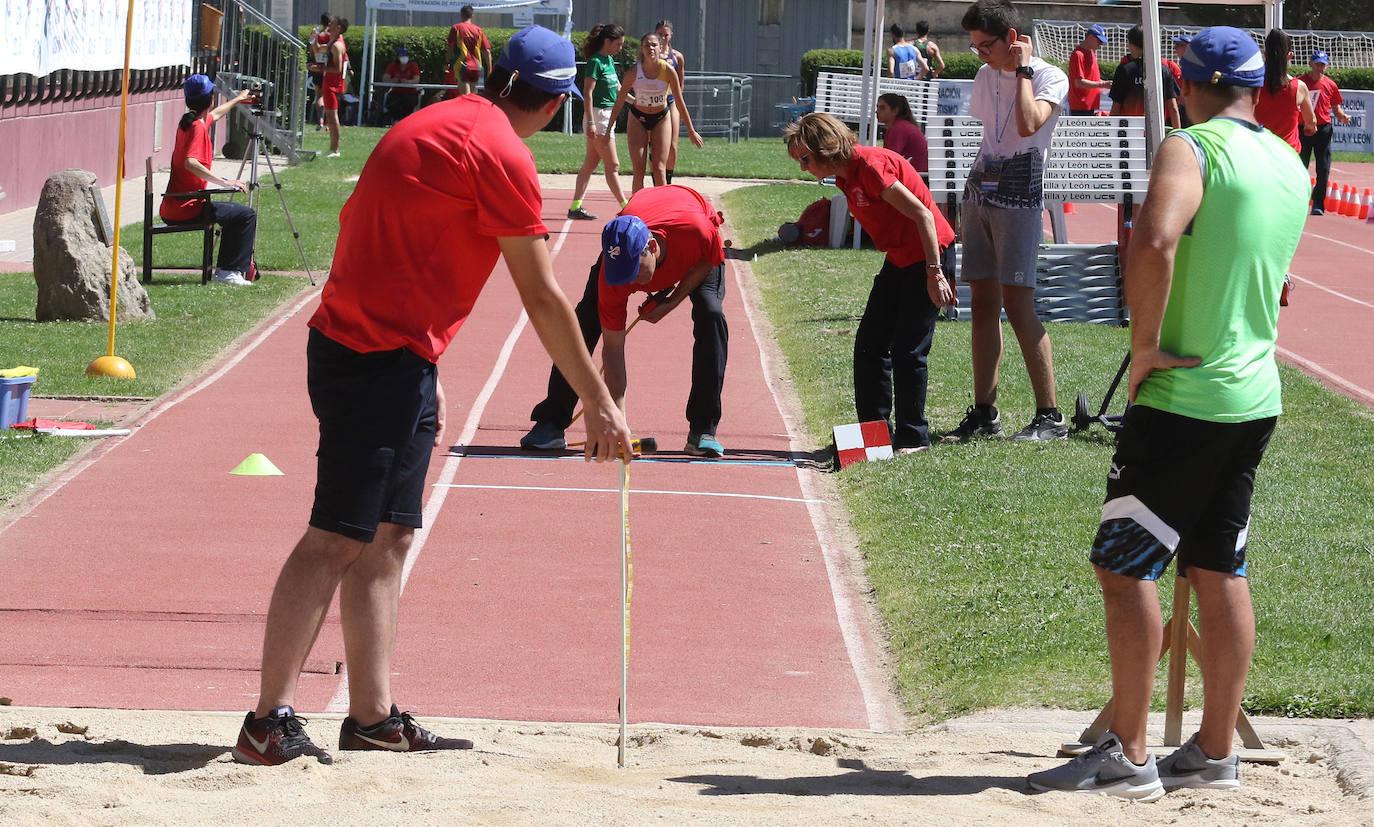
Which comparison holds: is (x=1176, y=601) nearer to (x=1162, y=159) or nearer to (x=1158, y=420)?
(x=1158, y=420)

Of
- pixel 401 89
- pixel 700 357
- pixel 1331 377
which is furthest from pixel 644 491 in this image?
pixel 401 89

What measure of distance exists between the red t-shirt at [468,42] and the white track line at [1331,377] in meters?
19.1

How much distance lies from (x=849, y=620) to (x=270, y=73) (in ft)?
83.7

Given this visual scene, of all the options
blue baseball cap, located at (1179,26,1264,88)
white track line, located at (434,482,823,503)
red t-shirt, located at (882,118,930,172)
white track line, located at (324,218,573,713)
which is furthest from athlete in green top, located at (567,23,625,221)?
blue baseball cap, located at (1179,26,1264,88)

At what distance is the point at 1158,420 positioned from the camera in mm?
4262

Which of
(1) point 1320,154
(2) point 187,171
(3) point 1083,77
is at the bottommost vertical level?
(2) point 187,171

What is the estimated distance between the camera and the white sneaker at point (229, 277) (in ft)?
48.2

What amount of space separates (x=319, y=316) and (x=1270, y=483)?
5681 millimetres

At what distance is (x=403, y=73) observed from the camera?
3559cm

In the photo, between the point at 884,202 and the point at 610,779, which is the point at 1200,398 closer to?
the point at 610,779

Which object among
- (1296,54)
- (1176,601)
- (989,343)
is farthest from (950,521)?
(1296,54)

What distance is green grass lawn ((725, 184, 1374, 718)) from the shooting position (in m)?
5.64

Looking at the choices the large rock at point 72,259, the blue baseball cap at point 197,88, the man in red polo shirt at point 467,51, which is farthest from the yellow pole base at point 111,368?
the man in red polo shirt at point 467,51

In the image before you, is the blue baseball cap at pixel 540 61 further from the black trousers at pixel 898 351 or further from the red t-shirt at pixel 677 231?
the black trousers at pixel 898 351
